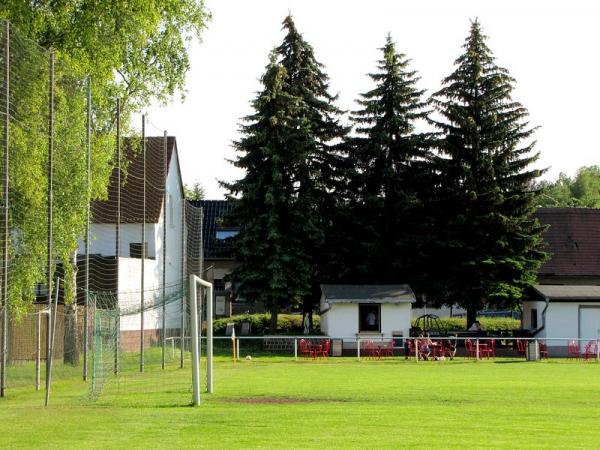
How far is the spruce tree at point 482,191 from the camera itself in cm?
4828

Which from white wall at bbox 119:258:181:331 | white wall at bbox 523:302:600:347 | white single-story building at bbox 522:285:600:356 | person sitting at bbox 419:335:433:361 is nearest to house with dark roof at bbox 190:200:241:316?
white wall at bbox 119:258:181:331

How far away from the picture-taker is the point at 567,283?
5266 cm

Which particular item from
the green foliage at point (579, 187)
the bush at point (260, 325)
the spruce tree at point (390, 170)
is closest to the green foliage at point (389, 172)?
the spruce tree at point (390, 170)

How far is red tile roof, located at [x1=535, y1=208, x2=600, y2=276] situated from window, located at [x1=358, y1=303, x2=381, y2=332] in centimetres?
1125

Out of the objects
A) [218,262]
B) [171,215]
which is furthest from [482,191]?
[218,262]

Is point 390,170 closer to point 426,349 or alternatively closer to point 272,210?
point 272,210

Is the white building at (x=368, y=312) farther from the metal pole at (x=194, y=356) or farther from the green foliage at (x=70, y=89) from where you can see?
the metal pole at (x=194, y=356)

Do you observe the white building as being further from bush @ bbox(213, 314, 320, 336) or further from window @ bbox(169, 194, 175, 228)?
window @ bbox(169, 194, 175, 228)

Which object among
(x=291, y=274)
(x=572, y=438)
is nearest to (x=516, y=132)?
(x=291, y=274)

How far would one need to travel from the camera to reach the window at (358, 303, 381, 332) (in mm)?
46812

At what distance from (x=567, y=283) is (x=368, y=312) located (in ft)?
41.7

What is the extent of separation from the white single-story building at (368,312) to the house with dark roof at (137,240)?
781cm

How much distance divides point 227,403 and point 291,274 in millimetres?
27907

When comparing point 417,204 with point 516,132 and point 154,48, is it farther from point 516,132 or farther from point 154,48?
point 154,48
